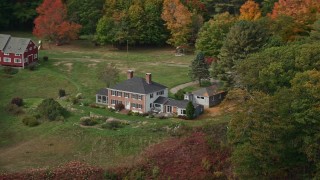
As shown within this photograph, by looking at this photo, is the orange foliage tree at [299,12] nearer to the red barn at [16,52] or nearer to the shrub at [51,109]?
the shrub at [51,109]

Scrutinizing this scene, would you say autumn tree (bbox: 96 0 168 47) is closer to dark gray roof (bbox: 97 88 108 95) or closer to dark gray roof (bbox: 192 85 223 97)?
dark gray roof (bbox: 97 88 108 95)

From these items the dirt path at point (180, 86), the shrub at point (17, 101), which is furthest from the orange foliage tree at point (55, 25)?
the dirt path at point (180, 86)

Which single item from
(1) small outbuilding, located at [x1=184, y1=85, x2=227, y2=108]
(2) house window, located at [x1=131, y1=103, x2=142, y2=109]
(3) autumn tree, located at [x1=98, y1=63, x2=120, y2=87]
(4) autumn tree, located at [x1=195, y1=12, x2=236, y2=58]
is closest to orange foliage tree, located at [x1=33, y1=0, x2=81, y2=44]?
(4) autumn tree, located at [x1=195, y1=12, x2=236, y2=58]

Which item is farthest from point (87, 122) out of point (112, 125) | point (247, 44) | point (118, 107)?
point (247, 44)

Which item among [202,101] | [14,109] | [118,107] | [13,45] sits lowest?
[14,109]

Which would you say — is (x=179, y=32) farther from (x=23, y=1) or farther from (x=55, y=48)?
(x=23, y=1)

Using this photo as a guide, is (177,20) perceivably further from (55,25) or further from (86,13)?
(55,25)
